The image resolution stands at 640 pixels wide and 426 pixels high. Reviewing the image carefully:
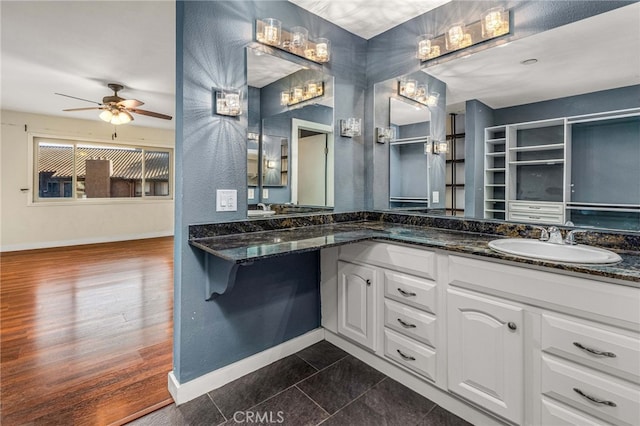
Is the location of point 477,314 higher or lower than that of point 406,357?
higher

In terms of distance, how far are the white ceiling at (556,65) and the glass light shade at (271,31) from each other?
3.55 ft

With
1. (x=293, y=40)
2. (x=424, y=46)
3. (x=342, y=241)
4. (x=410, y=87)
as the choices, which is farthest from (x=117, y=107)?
(x=342, y=241)

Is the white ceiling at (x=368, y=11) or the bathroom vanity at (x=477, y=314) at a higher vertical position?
the white ceiling at (x=368, y=11)

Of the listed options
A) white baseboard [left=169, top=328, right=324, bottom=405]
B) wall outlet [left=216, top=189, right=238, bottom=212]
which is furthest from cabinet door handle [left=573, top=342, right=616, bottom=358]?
wall outlet [left=216, top=189, right=238, bottom=212]

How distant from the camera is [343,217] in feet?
7.88

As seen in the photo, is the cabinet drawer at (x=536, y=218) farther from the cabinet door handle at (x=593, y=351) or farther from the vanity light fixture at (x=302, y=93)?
the vanity light fixture at (x=302, y=93)

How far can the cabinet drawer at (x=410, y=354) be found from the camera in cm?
160

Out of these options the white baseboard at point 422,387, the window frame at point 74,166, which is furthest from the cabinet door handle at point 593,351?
the window frame at point 74,166

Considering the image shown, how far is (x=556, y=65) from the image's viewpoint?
1.62m

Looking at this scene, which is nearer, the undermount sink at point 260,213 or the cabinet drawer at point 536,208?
the cabinet drawer at point 536,208

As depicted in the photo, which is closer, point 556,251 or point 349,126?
point 556,251

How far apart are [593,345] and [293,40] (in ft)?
7.14

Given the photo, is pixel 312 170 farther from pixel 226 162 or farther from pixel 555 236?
pixel 555 236

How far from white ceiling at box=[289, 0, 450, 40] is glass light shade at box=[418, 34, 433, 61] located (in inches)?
6.8
